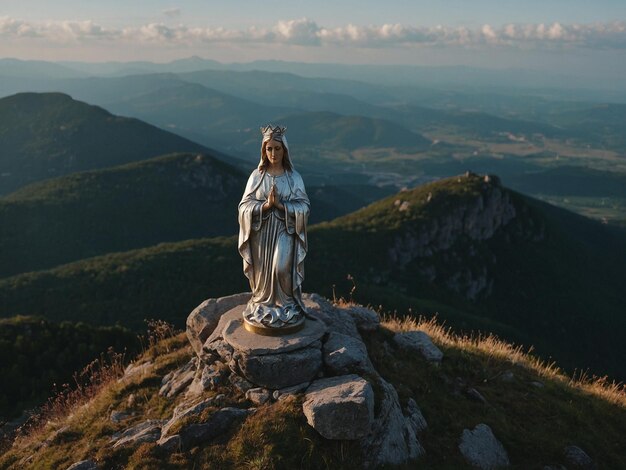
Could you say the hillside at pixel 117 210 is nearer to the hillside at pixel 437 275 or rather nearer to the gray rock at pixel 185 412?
the hillside at pixel 437 275

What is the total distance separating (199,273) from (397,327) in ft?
143

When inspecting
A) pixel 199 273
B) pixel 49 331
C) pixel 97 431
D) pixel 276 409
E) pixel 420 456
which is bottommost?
pixel 199 273

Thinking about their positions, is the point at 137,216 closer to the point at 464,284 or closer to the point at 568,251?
the point at 464,284

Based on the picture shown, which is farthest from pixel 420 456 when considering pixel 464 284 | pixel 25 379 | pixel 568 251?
pixel 568 251

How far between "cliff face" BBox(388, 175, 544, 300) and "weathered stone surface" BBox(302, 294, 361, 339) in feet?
210

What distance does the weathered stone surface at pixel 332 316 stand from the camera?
11.6 metres

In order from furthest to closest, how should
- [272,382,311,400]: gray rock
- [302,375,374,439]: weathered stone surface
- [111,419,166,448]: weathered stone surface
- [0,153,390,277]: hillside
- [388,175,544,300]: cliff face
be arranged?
[388,175,544,300]: cliff face
[0,153,390,277]: hillside
[272,382,311,400]: gray rock
[111,419,166,448]: weathered stone surface
[302,375,374,439]: weathered stone surface

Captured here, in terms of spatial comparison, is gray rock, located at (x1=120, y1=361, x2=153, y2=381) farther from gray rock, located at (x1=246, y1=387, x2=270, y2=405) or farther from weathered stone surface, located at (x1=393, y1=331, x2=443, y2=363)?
weathered stone surface, located at (x1=393, y1=331, x2=443, y2=363)

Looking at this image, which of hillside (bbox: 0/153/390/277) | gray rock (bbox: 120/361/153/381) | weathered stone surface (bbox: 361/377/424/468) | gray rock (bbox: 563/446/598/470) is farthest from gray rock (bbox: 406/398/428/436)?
hillside (bbox: 0/153/390/277)

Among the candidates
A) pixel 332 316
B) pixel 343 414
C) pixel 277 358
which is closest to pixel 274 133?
pixel 332 316

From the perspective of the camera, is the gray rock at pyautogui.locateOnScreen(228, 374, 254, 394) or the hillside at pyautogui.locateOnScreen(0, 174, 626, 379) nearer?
the gray rock at pyautogui.locateOnScreen(228, 374, 254, 394)

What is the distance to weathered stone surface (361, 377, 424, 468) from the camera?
8500 mm

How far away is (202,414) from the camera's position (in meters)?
9.05

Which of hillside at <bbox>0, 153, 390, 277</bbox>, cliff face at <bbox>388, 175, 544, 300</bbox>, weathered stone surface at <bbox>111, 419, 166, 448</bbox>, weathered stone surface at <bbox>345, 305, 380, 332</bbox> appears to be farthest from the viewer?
cliff face at <bbox>388, 175, 544, 300</bbox>
